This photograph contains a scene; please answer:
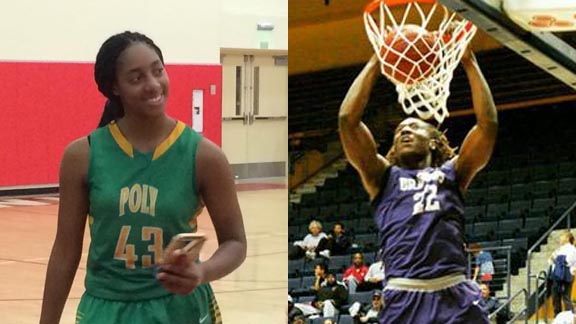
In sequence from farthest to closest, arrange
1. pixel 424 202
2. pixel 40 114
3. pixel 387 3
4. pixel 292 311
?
pixel 40 114 → pixel 292 311 → pixel 387 3 → pixel 424 202

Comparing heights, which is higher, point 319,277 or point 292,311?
point 319,277

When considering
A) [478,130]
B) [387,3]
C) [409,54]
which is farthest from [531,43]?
[387,3]

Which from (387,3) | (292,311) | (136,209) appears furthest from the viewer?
(292,311)

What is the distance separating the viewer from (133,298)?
273cm

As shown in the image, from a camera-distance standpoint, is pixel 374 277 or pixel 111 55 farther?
pixel 374 277

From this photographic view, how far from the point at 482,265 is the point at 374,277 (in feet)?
1.85

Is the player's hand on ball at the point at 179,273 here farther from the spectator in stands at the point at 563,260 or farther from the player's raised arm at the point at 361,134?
the spectator in stands at the point at 563,260

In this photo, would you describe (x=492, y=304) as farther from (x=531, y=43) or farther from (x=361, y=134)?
(x=531, y=43)

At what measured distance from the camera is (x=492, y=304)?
630 cm

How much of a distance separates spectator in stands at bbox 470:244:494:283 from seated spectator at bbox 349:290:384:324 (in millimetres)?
527

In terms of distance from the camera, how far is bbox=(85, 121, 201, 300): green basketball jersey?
272 cm

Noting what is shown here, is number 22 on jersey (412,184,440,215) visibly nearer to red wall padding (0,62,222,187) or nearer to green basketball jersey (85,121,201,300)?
green basketball jersey (85,121,201,300)

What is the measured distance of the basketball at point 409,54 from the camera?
6.09m

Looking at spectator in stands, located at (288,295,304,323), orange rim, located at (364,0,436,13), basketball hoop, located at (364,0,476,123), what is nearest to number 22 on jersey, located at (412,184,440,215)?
basketball hoop, located at (364,0,476,123)
